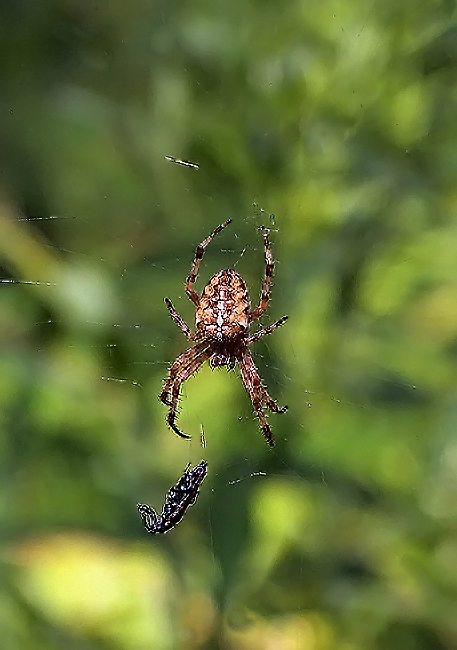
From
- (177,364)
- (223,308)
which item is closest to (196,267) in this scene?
(223,308)

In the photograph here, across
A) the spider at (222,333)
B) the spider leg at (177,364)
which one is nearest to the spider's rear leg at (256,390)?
the spider at (222,333)

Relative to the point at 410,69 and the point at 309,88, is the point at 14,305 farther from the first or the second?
the point at 410,69

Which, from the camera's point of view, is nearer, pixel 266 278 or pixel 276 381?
pixel 266 278

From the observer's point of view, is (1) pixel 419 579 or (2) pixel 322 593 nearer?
(1) pixel 419 579

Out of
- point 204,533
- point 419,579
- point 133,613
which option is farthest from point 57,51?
point 419,579

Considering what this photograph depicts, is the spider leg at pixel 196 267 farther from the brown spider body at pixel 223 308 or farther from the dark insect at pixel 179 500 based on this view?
the dark insect at pixel 179 500

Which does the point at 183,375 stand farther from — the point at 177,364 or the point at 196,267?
the point at 196,267
